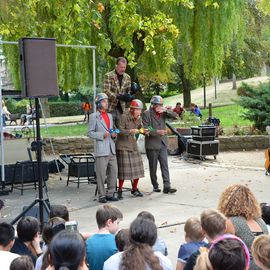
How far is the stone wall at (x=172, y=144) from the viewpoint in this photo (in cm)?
1666

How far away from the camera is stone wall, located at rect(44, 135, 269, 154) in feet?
54.6

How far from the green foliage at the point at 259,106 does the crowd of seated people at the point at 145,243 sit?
42.4ft

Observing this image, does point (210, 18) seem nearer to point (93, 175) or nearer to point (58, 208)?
point (93, 175)

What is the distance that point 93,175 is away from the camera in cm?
1098

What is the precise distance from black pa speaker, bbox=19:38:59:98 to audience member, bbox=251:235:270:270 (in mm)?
4777

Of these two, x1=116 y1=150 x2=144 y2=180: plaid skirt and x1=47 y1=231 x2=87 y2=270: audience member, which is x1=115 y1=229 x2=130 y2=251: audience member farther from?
x1=116 y1=150 x2=144 y2=180: plaid skirt

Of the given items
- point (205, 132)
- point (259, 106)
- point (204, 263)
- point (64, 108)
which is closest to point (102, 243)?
point (204, 263)

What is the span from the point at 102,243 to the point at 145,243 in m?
0.76

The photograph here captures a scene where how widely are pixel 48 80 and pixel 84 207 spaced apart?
2.43m

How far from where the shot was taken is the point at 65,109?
42938 millimetres

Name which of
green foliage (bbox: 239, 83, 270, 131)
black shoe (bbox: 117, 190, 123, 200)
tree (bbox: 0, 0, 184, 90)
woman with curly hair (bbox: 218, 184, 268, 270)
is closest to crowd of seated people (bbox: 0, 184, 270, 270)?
woman with curly hair (bbox: 218, 184, 268, 270)

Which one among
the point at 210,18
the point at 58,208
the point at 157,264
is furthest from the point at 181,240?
the point at 210,18

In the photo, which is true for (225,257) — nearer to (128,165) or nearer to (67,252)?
(67,252)

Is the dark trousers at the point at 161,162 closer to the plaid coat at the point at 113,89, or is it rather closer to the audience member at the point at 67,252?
the plaid coat at the point at 113,89
